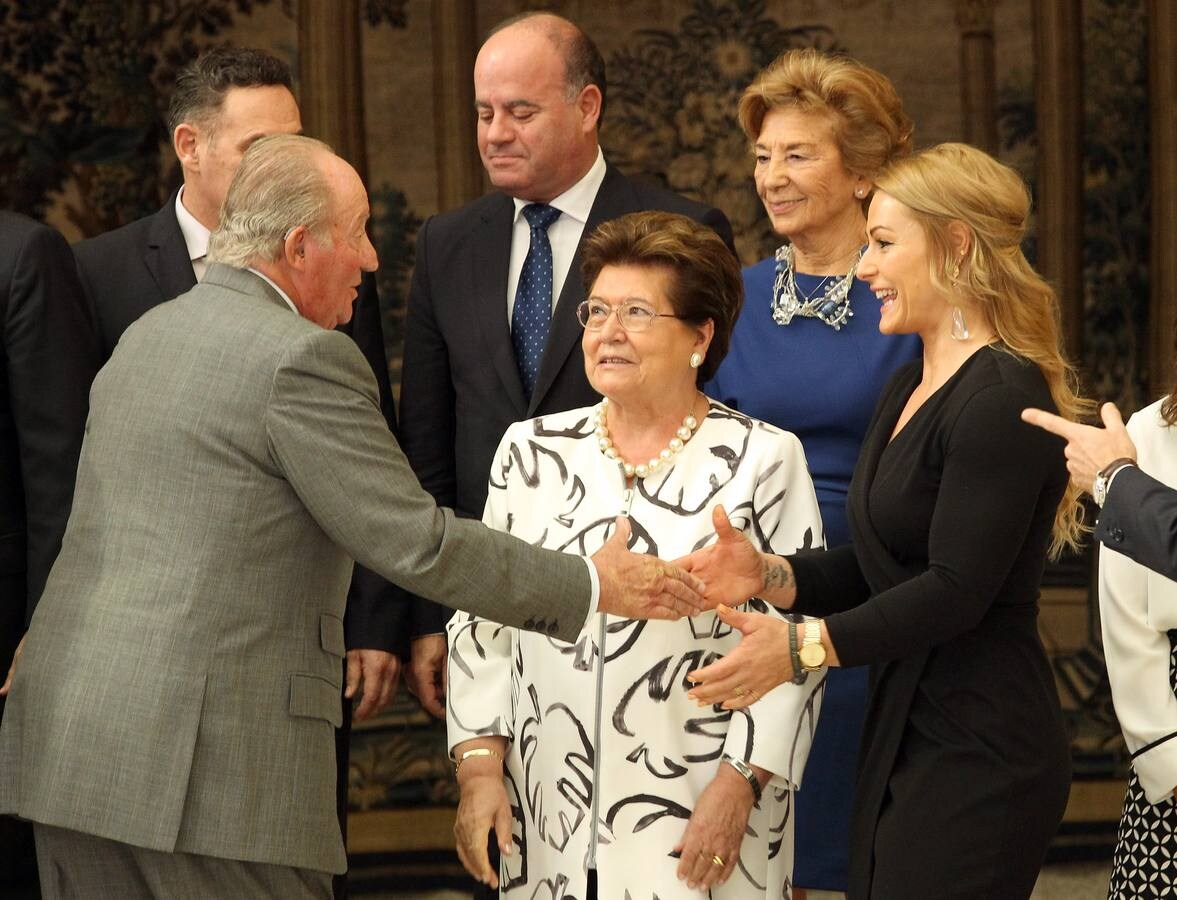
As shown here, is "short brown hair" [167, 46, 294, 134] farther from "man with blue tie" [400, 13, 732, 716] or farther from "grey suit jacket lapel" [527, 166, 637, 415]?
"grey suit jacket lapel" [527, 166, 637, 415]

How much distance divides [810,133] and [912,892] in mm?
1604

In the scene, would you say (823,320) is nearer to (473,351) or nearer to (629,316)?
(629,316)

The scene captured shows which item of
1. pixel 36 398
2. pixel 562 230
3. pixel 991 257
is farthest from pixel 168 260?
pixel 991 257

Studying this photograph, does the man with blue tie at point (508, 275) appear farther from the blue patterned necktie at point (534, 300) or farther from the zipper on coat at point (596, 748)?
the zipper on coat at point (596, 748)

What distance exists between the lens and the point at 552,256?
152 inches

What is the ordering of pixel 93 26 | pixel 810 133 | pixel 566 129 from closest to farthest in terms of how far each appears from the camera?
pixel 810 133
pixel 566 129
pixel 93 26

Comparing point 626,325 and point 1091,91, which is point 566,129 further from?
point 1091,91

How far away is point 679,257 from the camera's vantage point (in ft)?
10.3

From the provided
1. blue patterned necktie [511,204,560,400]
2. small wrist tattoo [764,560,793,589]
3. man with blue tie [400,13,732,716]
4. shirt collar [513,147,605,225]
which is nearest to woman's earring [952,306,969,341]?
small wrist tattoo [764,560,793,589]

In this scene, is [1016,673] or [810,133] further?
[810,133]

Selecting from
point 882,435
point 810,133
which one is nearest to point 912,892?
point 882,435

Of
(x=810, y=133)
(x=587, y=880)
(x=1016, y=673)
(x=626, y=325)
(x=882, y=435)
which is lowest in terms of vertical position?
(x=587, y=880)

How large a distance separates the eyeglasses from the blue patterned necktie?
557mm

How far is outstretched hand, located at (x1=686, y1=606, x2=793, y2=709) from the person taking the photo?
9.49ft
